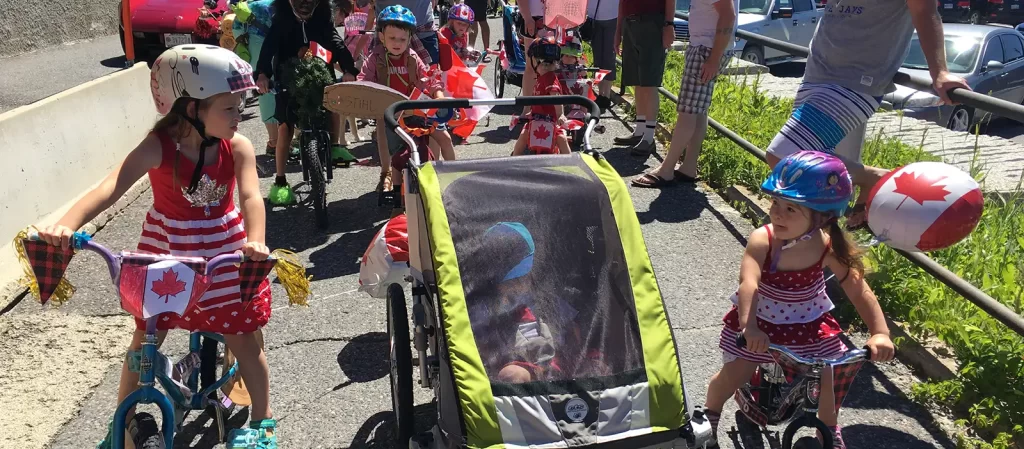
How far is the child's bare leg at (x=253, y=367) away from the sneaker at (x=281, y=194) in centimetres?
342

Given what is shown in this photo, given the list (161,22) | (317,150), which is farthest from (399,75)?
(161,22)

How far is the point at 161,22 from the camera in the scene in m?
12.5

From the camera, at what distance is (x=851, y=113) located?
173 inches

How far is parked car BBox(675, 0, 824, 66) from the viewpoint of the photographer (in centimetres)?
1456

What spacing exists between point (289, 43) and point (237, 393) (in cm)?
344

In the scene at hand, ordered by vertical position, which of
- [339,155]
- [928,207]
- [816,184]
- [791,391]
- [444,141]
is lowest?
[339,155]

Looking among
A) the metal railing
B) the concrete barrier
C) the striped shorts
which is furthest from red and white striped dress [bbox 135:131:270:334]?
the metal railing

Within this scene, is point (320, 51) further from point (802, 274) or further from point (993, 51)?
point (993, 51)

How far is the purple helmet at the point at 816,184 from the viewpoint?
3.02 meters

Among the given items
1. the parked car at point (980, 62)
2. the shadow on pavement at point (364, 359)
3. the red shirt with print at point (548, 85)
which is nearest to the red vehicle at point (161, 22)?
the red shirt with print at point (548, 85)

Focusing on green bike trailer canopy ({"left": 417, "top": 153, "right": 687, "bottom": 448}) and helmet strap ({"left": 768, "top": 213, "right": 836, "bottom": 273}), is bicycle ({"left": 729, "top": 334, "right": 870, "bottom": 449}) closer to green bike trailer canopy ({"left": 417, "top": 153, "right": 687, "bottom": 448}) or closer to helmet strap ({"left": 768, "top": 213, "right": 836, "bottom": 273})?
helmet strap ({"left": 768, "top": 213, "right": 836, "bottom": 273})

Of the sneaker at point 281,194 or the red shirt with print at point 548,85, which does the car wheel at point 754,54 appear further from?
the sneaker at point 281,194

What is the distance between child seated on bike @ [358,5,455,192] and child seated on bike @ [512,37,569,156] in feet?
1.79

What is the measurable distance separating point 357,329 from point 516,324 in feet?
6.30
